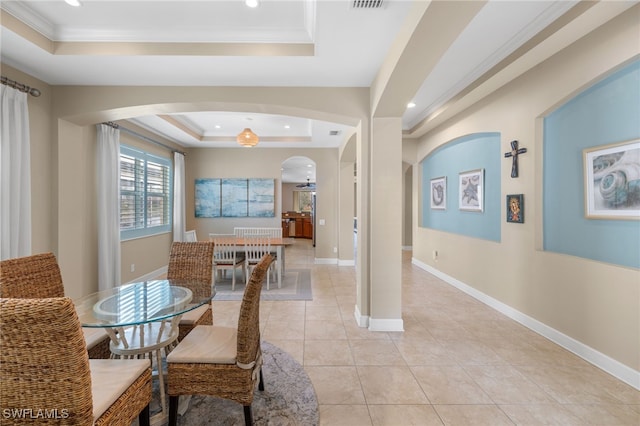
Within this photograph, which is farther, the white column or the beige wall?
the white column

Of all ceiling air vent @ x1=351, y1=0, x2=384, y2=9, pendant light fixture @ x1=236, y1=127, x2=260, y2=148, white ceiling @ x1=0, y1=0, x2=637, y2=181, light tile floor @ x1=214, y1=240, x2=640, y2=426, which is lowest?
light tile floor @ x1=214, y1=240, x2=640, y2=426

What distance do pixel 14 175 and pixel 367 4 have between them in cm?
343

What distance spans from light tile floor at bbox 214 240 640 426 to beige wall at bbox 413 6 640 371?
0.28 metres

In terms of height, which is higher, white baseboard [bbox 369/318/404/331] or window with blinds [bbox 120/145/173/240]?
window with blinds [bbox 120/145/173/240]

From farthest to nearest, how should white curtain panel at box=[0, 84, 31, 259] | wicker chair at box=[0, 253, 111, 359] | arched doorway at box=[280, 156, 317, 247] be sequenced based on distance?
arched doorway at box=[280, 156, 317, 247]
white curtain panel at box=[0, 84, 31, 259]
wicker chair at box=[0, 253, 111, 359]

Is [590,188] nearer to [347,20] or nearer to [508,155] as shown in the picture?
[508,155]

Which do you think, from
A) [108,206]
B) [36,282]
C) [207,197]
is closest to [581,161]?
[36,282]

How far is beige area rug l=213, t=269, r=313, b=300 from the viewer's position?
4098 millimetres

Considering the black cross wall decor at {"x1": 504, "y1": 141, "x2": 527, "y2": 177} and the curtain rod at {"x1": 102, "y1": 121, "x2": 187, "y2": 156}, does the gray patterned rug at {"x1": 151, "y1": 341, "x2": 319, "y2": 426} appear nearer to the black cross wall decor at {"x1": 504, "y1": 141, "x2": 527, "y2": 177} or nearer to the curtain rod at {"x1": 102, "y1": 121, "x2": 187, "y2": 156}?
the black cross wall decor at {"x1": 504, "y1": 141, "x2": 527, "y2": 177}

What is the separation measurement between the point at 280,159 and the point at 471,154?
161 inches

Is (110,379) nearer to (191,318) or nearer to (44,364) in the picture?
(44,364)

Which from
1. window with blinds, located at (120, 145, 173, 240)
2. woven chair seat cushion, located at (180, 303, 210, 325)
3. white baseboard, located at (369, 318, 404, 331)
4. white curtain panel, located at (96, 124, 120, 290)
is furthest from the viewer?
window with blinds, located at (120, 145, 173, 240)

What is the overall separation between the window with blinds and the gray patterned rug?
356 cm

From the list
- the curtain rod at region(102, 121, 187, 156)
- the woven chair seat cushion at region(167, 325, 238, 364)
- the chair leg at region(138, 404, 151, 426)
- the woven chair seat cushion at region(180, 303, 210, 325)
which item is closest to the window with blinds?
the curtain rod at region(102, 121, 187, 156)
